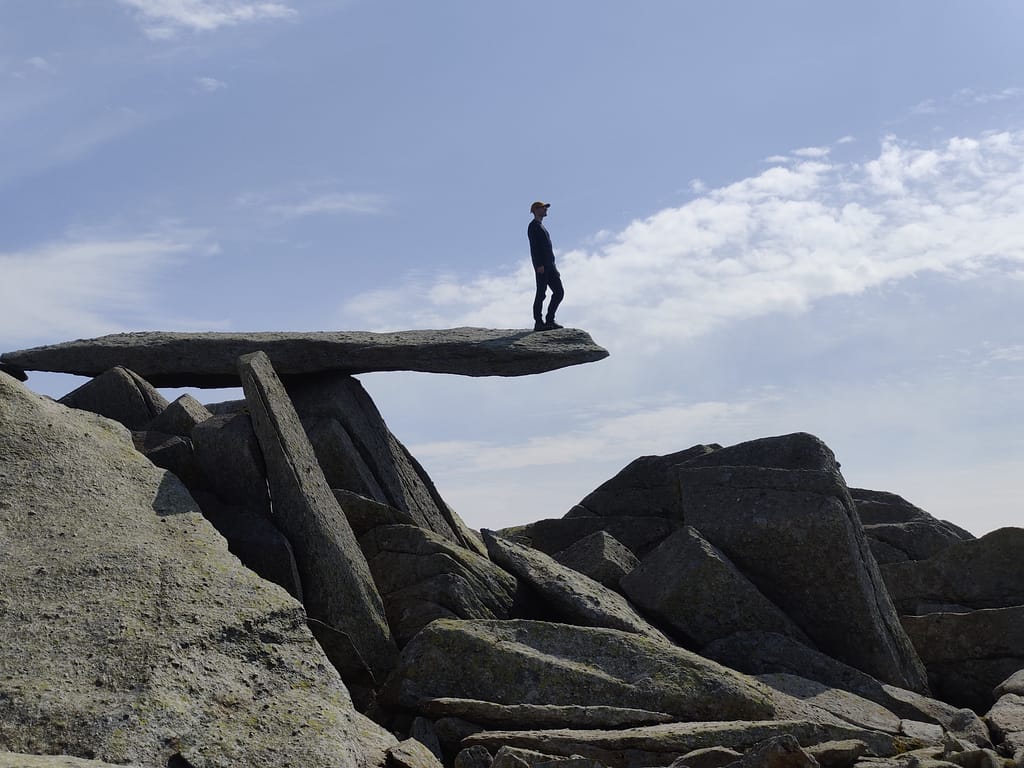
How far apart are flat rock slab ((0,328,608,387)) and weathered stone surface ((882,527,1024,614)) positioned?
289 inches

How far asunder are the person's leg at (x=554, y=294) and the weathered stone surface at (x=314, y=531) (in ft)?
24.6

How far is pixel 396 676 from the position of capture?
12.5m

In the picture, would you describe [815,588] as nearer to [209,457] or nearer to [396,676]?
[396,676]

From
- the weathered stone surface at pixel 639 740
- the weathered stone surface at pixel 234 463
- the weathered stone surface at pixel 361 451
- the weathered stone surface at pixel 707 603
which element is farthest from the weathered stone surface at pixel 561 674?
the weathered stone surface at pixel 361 451

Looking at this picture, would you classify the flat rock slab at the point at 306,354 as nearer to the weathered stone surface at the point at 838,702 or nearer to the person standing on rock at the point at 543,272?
the person standing on rock at the point at 543,272

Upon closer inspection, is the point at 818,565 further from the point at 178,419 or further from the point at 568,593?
the point at 178,419

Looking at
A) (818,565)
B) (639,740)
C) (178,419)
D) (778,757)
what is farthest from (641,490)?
(778,757)

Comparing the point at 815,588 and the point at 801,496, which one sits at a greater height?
the point at 801,496

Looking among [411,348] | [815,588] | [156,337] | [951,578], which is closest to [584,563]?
[815,588]

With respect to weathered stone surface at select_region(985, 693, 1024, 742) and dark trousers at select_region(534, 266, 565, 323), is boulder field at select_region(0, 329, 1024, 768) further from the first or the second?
dark trousers at select_region(534, 266, 565, 323)

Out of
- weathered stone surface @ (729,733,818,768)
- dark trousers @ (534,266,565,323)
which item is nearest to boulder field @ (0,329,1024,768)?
weathered stone surface @ (729,733,818,768)

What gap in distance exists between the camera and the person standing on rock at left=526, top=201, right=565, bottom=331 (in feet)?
72.9

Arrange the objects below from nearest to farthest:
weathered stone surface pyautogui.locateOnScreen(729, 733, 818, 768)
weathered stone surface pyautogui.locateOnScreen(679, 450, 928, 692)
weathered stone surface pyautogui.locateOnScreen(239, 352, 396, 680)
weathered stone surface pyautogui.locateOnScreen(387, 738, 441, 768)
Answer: weathered stone surface pyautogui.locateOnScreen(729, 733, 818, 768) → weathered stone surface pyautogui.locateOnScreen(387, 738, 441, 768) → weathered stone surface pyautogui.locateOnScreen(239, 352, 396, 680) → weathered stone surface pyautogui.locateOnScreen(679, 450, 928, 692)

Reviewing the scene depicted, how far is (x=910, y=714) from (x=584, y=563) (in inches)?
209
